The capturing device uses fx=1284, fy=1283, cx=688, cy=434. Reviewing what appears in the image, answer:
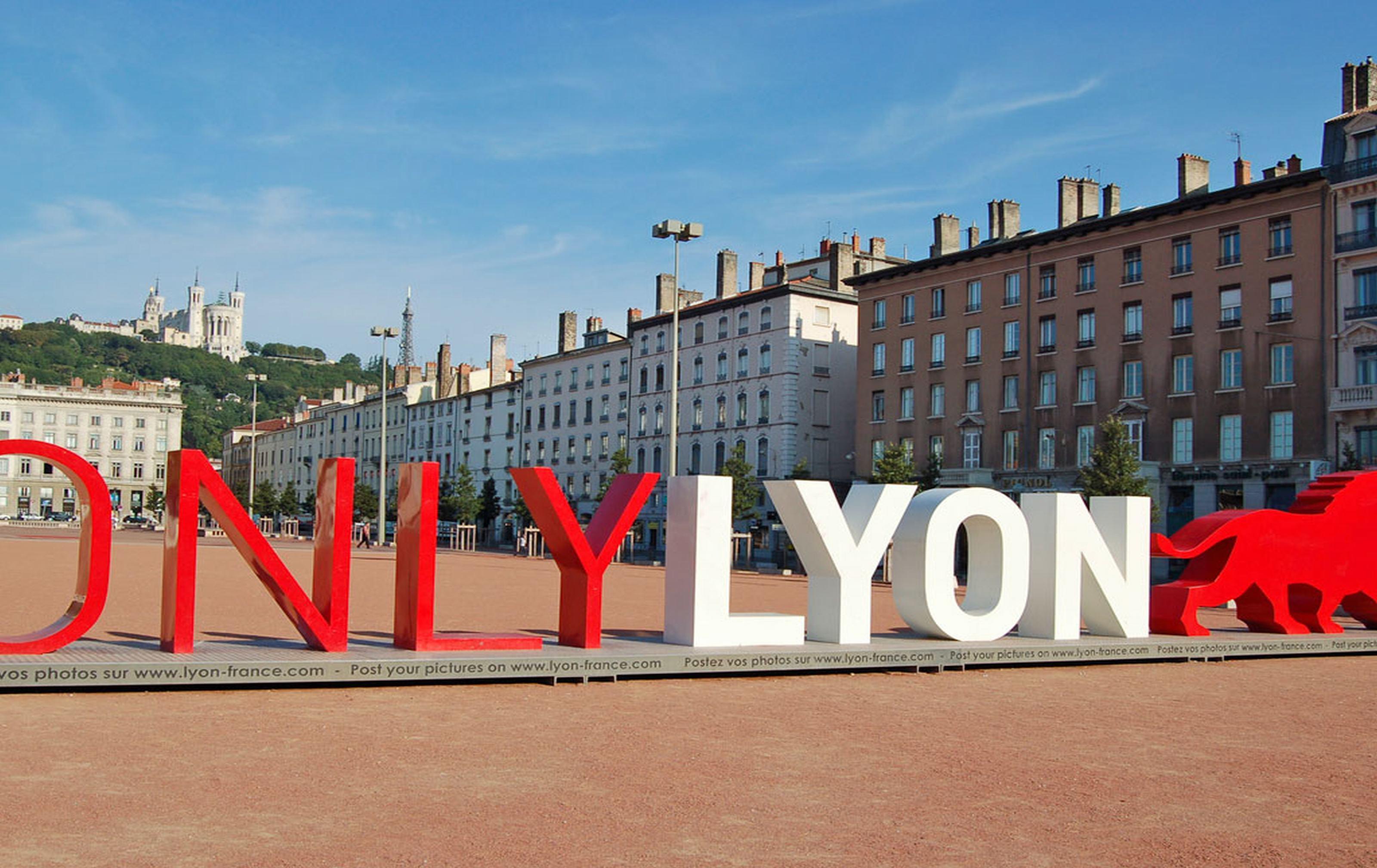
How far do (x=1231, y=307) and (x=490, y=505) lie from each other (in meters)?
59.1

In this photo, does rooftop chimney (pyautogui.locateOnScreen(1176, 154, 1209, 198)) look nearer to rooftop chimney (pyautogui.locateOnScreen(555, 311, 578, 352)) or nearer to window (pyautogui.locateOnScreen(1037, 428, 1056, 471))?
window (pyautogui.locateOnScreen(1037, 428, 1056, 471))

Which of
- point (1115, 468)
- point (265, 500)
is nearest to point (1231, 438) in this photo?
point (1115, 468)

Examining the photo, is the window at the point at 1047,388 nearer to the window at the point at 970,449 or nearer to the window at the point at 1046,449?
the window at the point at 1046,449

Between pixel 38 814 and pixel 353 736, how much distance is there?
11.3 ft

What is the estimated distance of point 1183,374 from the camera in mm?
50531

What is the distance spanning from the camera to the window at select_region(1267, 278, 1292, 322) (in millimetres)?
47031

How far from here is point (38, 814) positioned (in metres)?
8.16

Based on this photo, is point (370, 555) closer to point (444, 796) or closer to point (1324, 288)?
point (1324, 288)

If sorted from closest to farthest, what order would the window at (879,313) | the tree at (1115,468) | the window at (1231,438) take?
the tree at (1115,468)
the window at (1231,438)
the window at (879,313)

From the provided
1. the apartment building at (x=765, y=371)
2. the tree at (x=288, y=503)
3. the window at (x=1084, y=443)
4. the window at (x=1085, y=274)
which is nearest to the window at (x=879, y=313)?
the apartment building at (x=765, y=371)

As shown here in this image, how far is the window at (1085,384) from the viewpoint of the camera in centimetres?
5406

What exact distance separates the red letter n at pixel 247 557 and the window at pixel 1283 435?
39.8 m

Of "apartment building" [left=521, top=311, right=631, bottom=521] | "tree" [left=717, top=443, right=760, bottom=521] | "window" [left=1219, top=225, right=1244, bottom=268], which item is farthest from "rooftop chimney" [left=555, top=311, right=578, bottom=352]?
"window" [left=1219, top=225, right=1244, bottom=268]

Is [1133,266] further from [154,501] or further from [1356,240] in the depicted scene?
[154,501]
